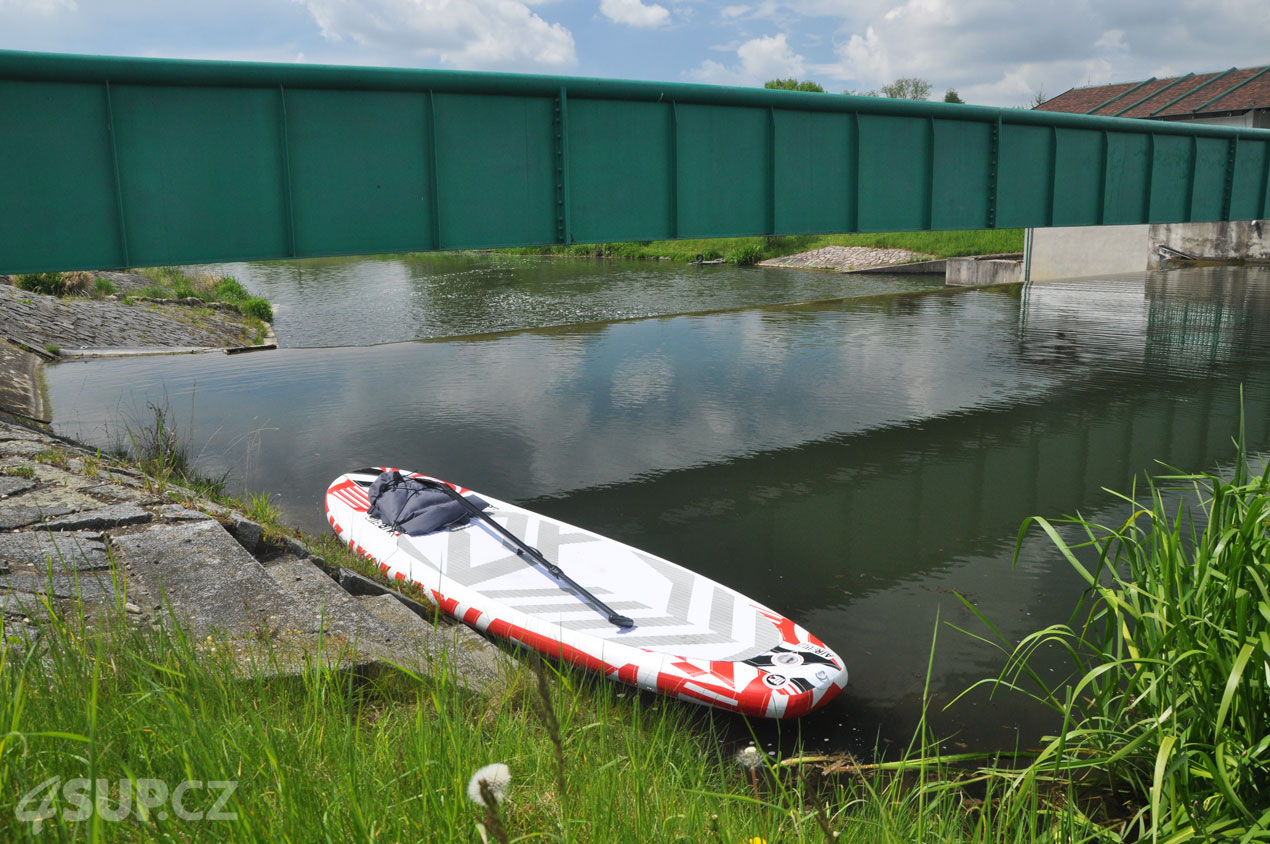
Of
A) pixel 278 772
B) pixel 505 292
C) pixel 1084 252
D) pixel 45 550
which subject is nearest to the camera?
pixel 278 772

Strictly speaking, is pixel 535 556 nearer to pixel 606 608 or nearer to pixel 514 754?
pixel 606 608

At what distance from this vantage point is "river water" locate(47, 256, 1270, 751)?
9992 millimetres

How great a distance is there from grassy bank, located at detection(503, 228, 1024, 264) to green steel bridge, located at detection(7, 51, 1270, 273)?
22061 mm

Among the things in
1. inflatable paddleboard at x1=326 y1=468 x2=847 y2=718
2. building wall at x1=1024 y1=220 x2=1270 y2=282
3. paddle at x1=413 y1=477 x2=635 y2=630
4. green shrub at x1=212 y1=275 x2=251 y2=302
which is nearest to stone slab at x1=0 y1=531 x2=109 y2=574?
inflatable paddleboard at x1=326 y1=468 x2=847 y2=718

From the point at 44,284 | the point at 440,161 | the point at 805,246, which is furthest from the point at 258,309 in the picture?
the point at 805,246

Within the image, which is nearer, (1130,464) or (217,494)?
(217,494)

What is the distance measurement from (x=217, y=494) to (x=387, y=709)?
838cm

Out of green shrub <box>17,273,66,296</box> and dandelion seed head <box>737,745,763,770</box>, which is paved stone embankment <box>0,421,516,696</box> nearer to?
dandelion seed head <box>737,745,763,770</box>

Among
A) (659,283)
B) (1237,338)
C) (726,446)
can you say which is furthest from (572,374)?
(659,283)

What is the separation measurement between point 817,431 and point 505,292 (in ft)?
97.2

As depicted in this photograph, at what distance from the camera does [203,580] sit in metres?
7.27

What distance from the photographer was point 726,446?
16.3 metres

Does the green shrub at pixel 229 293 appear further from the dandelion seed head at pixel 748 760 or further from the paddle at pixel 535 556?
Answer: the dandelion seed head at pixel 748 760

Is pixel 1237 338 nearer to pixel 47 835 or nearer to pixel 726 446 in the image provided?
pixel 726 446
